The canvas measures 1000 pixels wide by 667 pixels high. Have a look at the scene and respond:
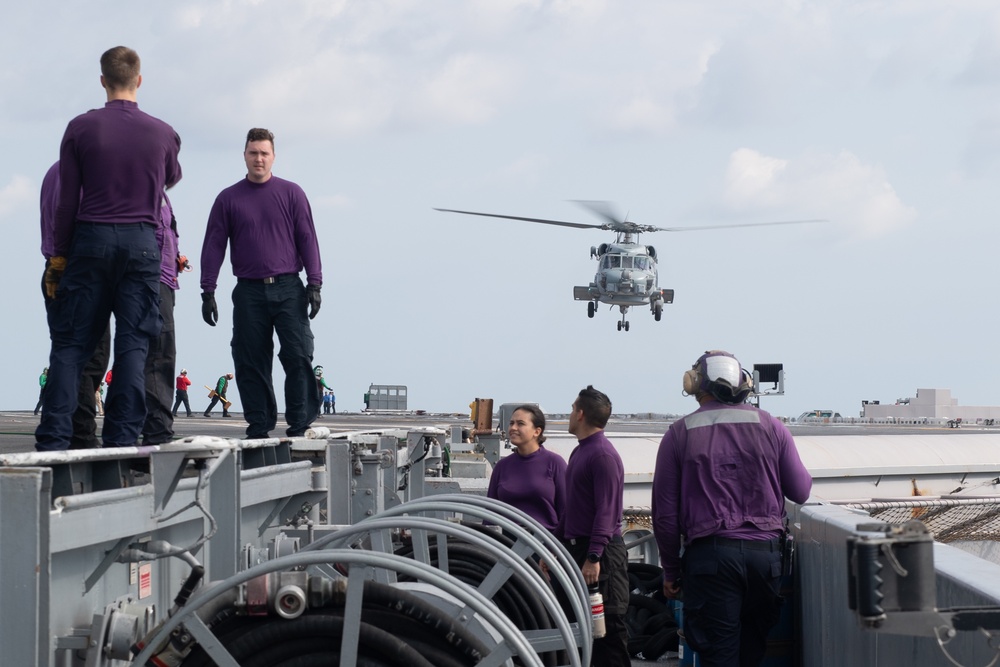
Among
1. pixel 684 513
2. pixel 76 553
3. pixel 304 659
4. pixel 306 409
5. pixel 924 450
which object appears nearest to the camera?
pixel 304 659

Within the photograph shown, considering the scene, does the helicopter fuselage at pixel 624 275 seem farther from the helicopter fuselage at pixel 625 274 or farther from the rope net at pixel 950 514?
the rope net at pixel 950 514

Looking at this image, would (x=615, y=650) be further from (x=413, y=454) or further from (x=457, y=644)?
(x=457, y=644)

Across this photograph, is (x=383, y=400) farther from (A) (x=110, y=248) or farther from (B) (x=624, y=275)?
(A) (x=110, y=248)

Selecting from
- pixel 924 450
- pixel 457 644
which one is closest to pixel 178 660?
pixel 457 644

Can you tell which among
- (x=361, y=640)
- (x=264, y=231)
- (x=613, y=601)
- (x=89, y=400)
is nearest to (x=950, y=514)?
(x=613, y=601)

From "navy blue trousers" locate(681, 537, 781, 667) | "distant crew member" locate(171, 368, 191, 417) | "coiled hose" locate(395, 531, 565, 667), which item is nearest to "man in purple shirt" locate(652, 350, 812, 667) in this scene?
"navy blue trousers" locate(681, 537, 781, 667)

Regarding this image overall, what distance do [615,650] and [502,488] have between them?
1.10m

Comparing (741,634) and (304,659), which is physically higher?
(304,659)

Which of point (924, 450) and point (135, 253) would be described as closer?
point (135, 253)

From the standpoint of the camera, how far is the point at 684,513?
6.26 m

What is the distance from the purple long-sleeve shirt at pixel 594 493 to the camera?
23.5ft

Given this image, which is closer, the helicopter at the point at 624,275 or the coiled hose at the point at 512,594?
the coiled hose at the point at 512,594

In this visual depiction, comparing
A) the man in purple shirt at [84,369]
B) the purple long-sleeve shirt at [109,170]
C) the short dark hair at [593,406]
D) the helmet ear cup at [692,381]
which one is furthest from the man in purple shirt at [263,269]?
the helmet ear cup at [692,381]

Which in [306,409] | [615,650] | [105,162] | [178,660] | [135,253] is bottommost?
[615,650]
